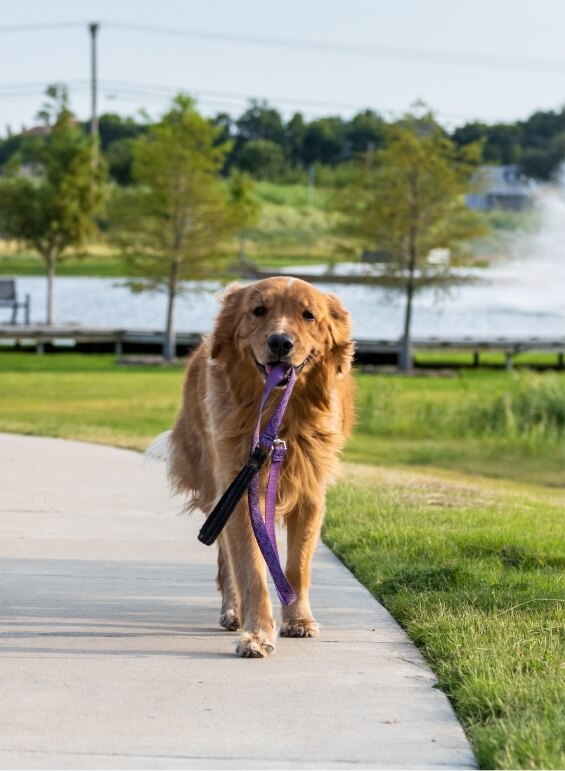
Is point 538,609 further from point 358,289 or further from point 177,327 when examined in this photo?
point 358,289

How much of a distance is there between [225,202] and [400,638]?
29.5 m

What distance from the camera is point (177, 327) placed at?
1791 inches

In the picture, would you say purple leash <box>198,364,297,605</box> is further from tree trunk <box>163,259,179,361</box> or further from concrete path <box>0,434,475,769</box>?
tree trunk <box>163,259,179,361</box>

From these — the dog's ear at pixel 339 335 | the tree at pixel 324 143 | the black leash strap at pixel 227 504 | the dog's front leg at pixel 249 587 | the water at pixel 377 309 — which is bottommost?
→ the water at pixel 377 309

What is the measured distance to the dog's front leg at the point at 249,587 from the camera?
5.29 metres

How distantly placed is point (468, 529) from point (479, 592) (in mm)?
2078

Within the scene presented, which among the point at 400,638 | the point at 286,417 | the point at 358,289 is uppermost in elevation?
the point at 286,417

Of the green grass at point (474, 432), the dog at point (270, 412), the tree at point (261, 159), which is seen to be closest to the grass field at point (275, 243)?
the tree at point (261, 159)

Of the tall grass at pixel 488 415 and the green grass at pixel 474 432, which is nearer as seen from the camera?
the green grass at pixel 474 432

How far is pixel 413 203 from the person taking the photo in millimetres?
33219

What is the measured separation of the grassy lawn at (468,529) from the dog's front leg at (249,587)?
2.20 feet

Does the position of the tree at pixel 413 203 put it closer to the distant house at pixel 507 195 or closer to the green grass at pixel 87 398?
the green grass at pixel 87 398

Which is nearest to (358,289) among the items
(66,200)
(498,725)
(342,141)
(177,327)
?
(177,327)

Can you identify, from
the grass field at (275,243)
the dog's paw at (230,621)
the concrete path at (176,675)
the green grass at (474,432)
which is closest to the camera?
the concrete path at (176,675)
